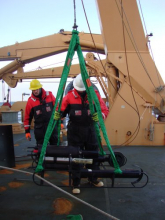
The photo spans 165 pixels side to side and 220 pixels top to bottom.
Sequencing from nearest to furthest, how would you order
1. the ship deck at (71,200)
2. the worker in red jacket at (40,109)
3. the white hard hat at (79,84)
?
the ship deck at (71,200) < the white hard hat at (79,84) < the worker in red jacket at (40,109)

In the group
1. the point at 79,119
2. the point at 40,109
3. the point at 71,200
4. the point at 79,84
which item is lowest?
the point at 71,200

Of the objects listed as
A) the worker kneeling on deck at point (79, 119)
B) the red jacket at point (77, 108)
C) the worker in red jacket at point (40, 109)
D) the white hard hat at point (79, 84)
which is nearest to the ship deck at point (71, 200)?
the worker kneeling on deck at point (79, 119)

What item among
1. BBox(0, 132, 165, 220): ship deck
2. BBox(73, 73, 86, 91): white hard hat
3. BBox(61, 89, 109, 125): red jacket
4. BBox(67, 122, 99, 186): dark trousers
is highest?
BBox(73, 73, 86, 91): white hard hat

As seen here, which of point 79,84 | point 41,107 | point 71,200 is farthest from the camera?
point 41,107

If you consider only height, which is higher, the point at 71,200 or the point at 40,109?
the point at 40,109

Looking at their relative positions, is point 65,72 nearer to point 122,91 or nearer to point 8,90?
point 122,91

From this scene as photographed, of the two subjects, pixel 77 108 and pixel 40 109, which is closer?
pixel 77 108

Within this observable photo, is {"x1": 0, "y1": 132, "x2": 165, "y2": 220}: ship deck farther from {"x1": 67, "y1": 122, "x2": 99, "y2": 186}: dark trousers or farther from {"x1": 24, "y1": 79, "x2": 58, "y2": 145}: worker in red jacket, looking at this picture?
{"x1": 24, "y1": 79, "x2": 58, "y2": 145}: worker in red jacket

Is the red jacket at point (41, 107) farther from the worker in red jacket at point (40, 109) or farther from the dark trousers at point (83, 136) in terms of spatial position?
the dark trousers at point (83, 136)

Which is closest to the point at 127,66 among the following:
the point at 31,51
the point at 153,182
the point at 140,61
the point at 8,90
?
the point at 140,61

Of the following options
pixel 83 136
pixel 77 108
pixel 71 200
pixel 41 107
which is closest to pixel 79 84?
pixel 77 108

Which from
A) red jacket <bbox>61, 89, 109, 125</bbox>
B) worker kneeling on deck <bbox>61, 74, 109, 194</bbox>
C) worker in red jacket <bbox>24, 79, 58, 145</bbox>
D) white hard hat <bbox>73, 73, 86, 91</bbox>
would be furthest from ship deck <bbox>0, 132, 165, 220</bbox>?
white hard hat <bbox>73, 73, 86, 91</bbox>

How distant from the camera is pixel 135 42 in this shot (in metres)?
5.96

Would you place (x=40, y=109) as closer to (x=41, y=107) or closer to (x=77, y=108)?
(x=41, y=107)
